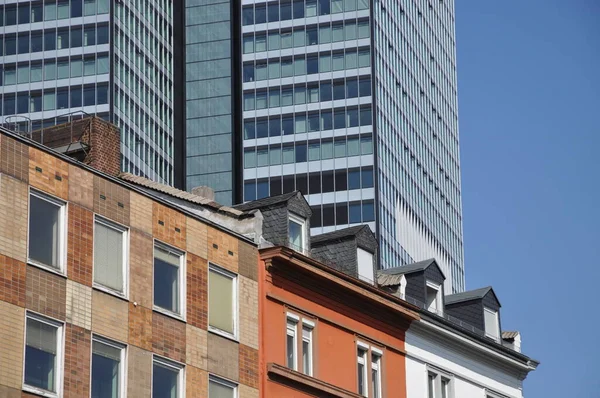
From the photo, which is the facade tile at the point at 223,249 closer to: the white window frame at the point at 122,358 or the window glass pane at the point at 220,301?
the window glass pane at the point at 220,301

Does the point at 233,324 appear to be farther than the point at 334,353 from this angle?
No

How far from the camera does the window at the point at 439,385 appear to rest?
63447mm

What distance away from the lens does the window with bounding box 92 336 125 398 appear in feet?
148

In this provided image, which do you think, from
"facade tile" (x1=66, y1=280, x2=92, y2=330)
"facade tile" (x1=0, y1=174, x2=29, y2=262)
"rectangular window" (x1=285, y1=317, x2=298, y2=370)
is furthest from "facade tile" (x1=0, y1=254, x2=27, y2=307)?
"rectangular window" (x1=285, y1=317, x2=298, y2=370)

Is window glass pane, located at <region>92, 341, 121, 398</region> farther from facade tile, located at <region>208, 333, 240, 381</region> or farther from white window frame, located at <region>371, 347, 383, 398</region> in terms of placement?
white window frame, located at <region>371, 347, 383, 398</region>

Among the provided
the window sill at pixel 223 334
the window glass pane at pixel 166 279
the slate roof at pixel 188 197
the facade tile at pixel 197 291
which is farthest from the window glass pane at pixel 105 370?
the slate roof at pixel 188 197

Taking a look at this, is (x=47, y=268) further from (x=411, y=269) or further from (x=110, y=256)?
(x=411, y=269)

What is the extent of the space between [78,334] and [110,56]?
15550cm

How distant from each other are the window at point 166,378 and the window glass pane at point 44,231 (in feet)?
16.2

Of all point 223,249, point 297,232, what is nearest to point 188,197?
point 297,232

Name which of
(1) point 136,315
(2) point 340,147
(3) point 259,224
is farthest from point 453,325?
(2) point 340,147

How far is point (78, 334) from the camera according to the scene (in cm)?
4438

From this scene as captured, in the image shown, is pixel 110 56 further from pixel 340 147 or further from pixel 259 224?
pixel 259 224

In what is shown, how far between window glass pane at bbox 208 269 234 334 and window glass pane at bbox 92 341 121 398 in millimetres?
5217
